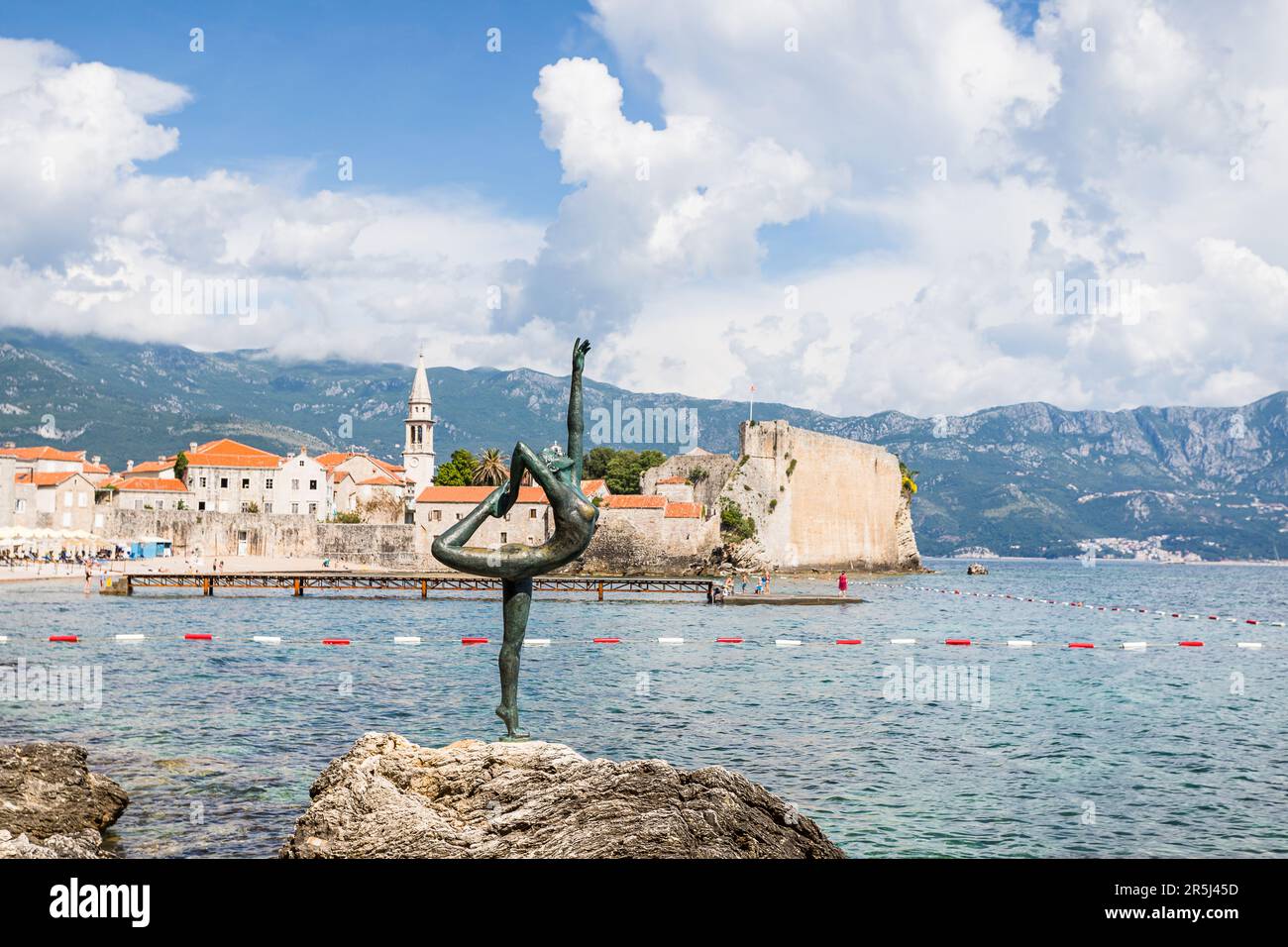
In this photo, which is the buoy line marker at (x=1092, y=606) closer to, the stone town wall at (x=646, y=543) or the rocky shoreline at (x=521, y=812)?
the stone town wall at (x=646, y=543)

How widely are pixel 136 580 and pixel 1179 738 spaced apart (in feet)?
151

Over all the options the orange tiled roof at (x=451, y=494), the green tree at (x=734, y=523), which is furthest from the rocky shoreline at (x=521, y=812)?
the green tree at (x=734, y=523)

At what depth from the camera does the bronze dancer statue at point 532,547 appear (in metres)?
9.02

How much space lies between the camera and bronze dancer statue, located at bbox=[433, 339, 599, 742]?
902 centimetres

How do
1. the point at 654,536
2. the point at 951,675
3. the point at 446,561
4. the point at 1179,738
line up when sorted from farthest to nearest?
the point at 654,536 → the point at 951,675 → the point at 1179,738 → the point at 446,561

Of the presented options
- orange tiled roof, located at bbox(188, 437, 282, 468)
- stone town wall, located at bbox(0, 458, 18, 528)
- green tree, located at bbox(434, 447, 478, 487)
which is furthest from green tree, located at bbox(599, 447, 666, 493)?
stone town wall, located at bbox(0, 458, 18, 528)

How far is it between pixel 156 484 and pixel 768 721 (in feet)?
222

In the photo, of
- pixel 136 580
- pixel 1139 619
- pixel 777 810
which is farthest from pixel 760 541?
pixel 777 810

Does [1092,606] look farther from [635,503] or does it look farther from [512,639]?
[512,639]

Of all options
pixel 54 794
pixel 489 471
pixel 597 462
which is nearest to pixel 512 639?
pixel 54 794

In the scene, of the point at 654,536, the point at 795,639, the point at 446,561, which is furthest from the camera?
the point at 654,536

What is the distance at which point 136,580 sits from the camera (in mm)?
51000

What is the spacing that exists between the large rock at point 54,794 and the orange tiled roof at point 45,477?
222 ft
